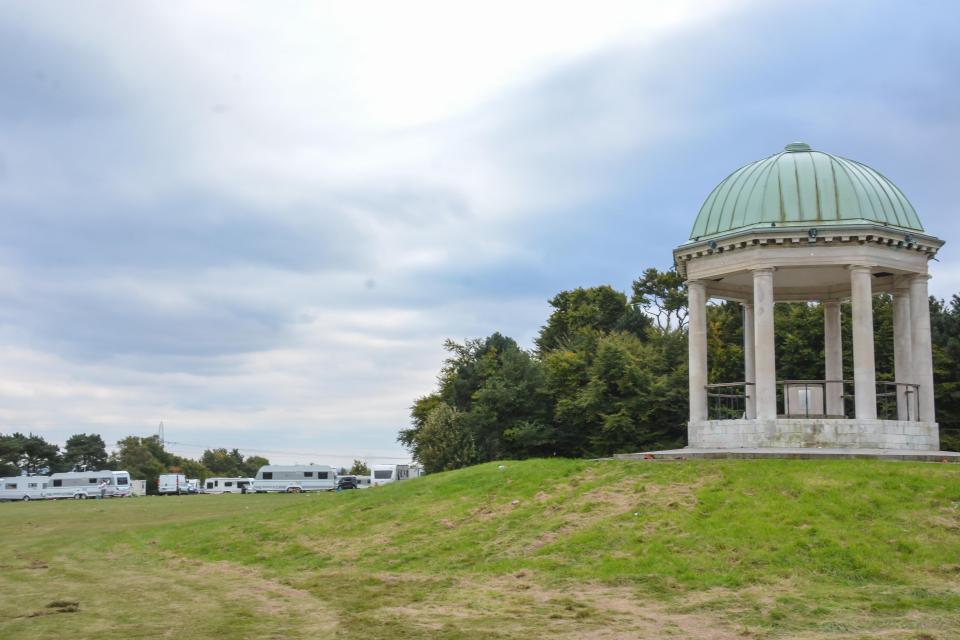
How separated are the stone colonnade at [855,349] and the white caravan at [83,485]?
251 ft

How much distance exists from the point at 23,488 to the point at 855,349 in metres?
88.6

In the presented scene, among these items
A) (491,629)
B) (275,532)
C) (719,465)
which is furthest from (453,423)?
(491,629)

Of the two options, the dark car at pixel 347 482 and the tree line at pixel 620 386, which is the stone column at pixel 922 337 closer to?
the tree line at pixel 620 386

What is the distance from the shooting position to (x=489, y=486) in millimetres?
28172

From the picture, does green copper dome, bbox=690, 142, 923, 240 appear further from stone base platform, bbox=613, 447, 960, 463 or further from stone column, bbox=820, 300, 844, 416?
stone base platform, bbox=613, 447, 960, 463

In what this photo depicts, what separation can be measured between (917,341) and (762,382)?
6020 millimetres

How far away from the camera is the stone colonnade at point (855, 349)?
1123 inches

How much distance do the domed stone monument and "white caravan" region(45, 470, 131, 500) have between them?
76781 millimetres

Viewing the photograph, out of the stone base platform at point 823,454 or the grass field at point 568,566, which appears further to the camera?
the stone base platform at point 823,454

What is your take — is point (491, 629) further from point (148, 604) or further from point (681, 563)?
point (148, 604)

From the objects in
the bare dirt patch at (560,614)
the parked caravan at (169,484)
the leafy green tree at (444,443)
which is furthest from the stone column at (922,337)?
the parked caravan at (169,484)

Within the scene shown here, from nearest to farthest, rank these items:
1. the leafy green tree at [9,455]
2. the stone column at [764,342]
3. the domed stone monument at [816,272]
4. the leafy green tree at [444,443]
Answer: the domed stone monument at [816,272], the stone column at [764,342], the leafy green tree at [444,443], the leafy green tree at [9,455]

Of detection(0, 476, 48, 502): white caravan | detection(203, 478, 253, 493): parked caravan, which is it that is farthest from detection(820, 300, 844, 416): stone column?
detection(203, 478, 253, 493): parked caravan

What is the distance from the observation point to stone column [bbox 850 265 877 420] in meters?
28.2
